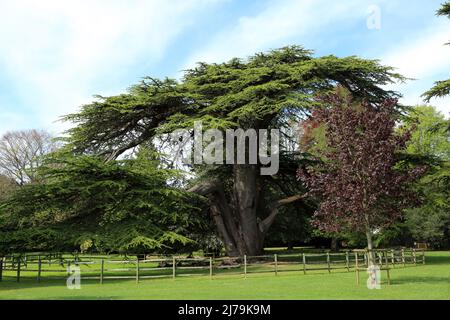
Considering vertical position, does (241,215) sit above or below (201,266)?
above

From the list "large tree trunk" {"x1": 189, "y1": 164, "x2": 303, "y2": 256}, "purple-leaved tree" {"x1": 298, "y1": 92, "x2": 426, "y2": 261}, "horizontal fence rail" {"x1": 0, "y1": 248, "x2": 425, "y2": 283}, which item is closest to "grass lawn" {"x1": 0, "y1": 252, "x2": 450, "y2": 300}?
"purple-leaved tree" {"x1": 298, "y1": 92, "x2": 426, "y2": 261}

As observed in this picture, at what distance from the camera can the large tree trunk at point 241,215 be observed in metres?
30.2

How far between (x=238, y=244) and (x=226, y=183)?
403cm

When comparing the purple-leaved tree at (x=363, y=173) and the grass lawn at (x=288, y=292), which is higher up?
the purple-leaved tree at (x=363, y=173)

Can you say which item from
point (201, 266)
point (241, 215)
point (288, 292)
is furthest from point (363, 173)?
point (241, 215)

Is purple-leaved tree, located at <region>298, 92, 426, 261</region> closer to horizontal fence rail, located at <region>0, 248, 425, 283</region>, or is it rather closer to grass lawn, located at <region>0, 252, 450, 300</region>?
grass lawn, located at <region>0, 252, 450, 300</region>

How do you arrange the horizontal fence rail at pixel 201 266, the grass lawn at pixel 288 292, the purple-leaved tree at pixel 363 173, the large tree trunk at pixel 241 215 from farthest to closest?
the large tree trunk at pixel 241 215, the horizontal fence rail at pixel 201 266, the purple-leaved tree at pixel 363 173, the grass lawn at pixel 288 292

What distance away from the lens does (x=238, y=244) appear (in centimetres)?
3036

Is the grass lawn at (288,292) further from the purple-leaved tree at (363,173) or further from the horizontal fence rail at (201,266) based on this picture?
the horizontal fence rail at (201,266)

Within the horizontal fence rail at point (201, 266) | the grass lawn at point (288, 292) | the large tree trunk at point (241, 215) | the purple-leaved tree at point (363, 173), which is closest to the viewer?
the grass lawn at point (288, 292)

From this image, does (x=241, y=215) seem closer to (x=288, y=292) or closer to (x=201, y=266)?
(x=201, y=266)

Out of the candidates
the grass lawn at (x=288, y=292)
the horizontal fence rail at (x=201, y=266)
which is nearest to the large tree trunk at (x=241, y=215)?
the horizontal fence rail at (x=201, y=266)

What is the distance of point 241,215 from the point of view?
30641 mm
